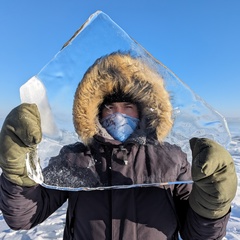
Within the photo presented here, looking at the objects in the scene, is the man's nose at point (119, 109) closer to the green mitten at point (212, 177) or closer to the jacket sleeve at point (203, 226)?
the green mitten at point (212, 177)

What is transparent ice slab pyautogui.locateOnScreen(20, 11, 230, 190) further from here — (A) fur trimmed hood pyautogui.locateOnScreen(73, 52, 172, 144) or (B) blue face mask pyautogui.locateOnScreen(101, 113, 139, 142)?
(B) blue face mask pyautogui.locateOnScreen(101, 113, 139, 142)

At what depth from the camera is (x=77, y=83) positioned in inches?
55.9

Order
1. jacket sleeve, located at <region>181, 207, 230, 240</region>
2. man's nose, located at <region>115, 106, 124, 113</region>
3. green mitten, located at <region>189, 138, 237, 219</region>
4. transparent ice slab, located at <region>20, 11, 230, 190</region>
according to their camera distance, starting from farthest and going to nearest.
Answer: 1. man's nose, located at <region>115, 106, 124, 113</region>
2. transparent ice slab, located at <region>20, 11, 230, 190</region>
3. jacket sleeve, located at <region>181, 207, 230, 240</region>
4. green mitten, located at <region>189, 138, 237, 219</region>

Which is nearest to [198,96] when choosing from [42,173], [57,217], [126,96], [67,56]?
[126,96]

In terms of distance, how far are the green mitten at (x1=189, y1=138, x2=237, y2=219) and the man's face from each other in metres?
0.37

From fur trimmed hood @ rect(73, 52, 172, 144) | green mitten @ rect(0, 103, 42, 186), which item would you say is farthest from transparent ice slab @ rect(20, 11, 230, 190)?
green mitten @ rect(0, 103, 42, 186)

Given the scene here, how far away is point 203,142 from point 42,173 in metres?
0.70

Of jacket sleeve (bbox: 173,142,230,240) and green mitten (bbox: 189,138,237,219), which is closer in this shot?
green mitten (bbox: 189,138,237,219)

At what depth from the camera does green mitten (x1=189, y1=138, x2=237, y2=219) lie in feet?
3.61

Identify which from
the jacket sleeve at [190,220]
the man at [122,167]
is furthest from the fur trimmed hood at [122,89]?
the jacket sleeve at [190,220]

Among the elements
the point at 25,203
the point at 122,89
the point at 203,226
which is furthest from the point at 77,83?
the point at 203,226

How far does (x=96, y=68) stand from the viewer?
140 centimetres

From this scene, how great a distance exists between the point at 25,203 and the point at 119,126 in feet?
1.73

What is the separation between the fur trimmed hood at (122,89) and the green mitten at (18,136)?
262mm
